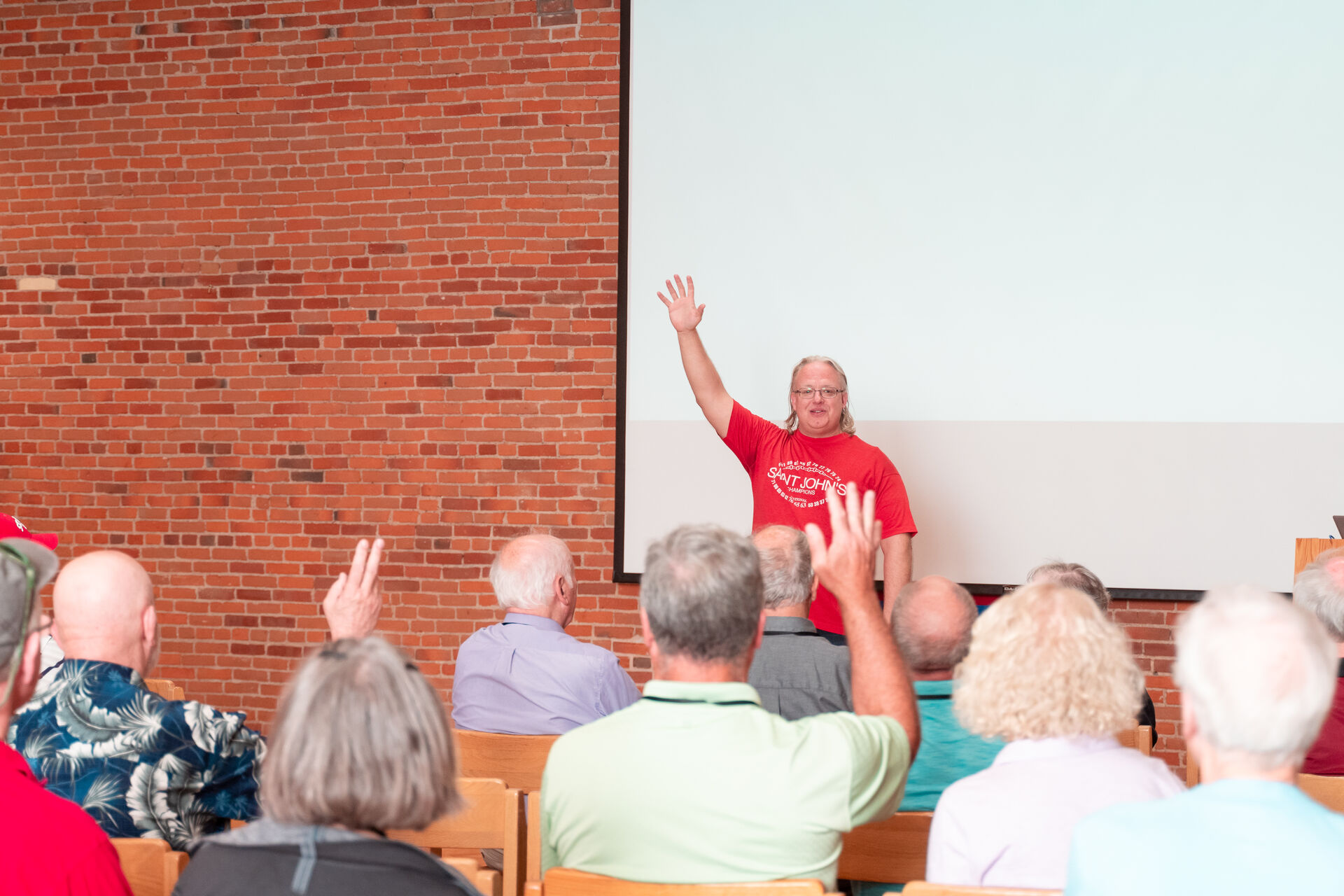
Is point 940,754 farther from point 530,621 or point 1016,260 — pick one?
point 1016,260

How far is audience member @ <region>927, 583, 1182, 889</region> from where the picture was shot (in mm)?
1592

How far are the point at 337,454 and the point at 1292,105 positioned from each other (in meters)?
4.26

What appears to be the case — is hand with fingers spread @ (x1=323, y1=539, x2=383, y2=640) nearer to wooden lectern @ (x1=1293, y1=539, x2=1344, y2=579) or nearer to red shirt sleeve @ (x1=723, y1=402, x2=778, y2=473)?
red shirt sleeve @ (x1=723, y1=402, x2=778, y2=473)

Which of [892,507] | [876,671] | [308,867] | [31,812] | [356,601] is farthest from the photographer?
[892,507]

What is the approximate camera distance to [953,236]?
15.1ft

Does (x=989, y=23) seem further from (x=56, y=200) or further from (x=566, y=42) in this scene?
(x=56, y=200)

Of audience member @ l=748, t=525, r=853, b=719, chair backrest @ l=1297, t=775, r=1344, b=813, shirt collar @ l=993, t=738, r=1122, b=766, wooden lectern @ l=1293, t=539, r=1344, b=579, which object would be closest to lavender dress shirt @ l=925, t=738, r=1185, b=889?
shirt collar @ l=993, t=738, r=1122, b=766

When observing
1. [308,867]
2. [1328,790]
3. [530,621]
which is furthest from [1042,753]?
[530,621]

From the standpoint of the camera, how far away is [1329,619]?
8.36 feet

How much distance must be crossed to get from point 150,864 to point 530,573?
4.59 feet

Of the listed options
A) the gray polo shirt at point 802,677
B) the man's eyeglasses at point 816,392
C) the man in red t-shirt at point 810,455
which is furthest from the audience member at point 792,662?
the man's eyeglasses at point 816,392

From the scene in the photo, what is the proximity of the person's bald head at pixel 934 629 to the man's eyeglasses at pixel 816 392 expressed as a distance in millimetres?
1930

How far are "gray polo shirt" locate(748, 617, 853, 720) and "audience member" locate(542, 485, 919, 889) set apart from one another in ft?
2.11

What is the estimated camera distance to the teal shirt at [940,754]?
6.95 ft
